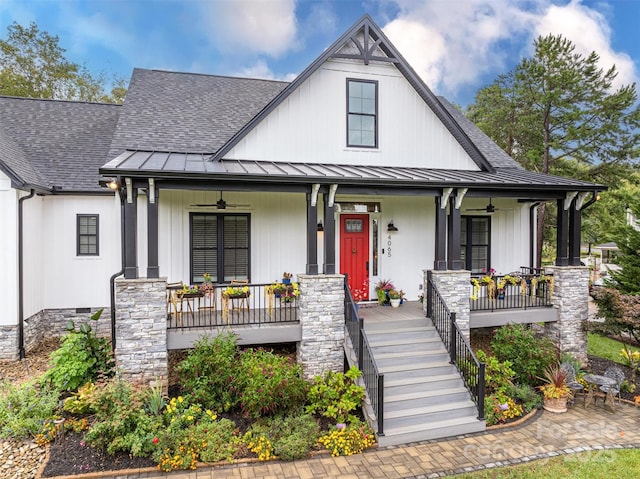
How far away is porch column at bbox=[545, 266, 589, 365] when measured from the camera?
9.93m

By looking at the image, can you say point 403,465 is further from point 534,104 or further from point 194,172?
point 534,104

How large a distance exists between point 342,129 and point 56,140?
994 centimetres

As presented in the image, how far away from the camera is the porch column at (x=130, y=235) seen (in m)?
7.36

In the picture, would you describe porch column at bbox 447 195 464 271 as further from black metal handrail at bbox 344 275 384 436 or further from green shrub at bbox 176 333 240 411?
green shrub at bbox 176 333 240 411

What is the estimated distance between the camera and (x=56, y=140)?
13062 millimetres

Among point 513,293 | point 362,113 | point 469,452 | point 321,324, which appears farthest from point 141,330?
point 513,293

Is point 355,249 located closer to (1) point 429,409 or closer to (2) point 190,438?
(1) point 429,409

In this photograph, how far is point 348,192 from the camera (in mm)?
8570

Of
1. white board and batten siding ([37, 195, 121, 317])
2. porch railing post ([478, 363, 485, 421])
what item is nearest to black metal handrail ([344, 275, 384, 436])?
porch railing post ([478, 363, 485, 421])

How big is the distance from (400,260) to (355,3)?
14010 mm

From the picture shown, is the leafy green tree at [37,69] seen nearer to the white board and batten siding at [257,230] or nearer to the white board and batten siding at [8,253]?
the white board and batten siding at [8,253]

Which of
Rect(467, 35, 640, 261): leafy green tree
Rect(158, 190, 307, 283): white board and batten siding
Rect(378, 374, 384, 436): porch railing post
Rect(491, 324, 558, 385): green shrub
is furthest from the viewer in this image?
Rect(467, 35, 640, 261): leafy green tree

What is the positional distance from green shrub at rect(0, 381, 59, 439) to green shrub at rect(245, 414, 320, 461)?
3.41 meters

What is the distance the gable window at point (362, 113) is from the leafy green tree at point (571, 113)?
13347mm
